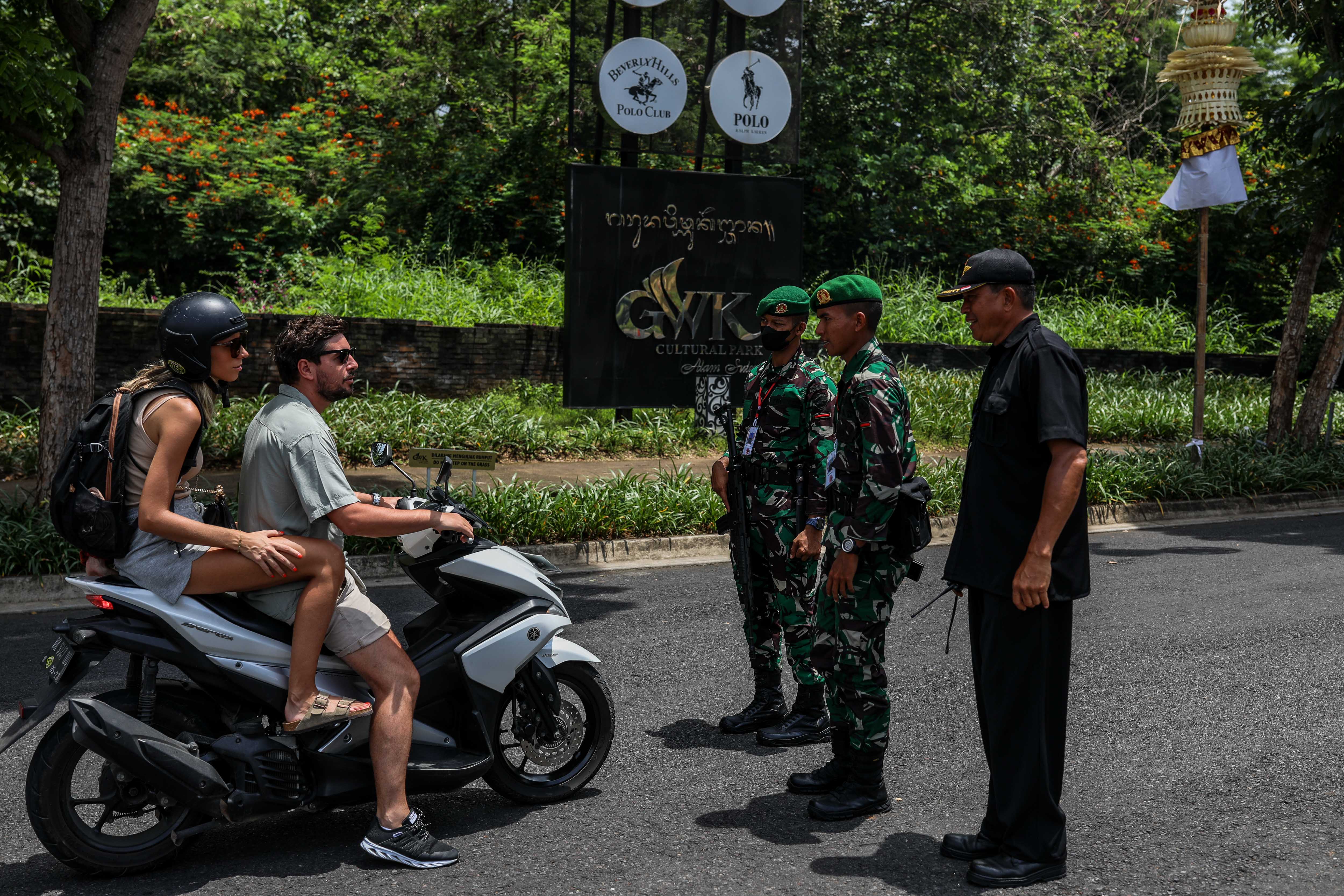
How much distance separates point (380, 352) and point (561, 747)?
32.6ft

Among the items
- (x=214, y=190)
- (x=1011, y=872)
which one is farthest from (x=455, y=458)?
(x=214, y=190)

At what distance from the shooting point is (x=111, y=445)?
3619 mm

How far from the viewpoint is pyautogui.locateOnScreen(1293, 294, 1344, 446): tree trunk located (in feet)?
44.2

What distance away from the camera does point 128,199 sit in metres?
16.5

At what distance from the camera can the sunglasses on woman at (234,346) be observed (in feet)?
12.3

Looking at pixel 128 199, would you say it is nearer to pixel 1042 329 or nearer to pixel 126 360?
pixel 126 360

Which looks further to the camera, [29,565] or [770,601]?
[29,565]

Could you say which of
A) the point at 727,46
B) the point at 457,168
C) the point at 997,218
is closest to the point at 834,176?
the point at 997,218

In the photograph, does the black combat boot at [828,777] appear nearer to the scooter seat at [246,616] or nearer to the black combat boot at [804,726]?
the black combat boot at [804,726]

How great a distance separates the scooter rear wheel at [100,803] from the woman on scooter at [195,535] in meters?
0.34

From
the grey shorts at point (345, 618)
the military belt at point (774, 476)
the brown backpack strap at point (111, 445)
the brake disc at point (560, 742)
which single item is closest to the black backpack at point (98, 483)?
the brown backpack strap at point (111, 445)

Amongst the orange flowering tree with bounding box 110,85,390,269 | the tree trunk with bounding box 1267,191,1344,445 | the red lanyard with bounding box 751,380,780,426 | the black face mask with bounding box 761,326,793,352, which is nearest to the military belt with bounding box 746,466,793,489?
the red lanyard with bounding box 751,380,780,426

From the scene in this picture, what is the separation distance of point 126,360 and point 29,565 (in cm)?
513

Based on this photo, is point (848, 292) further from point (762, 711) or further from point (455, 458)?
point (455, 458)
